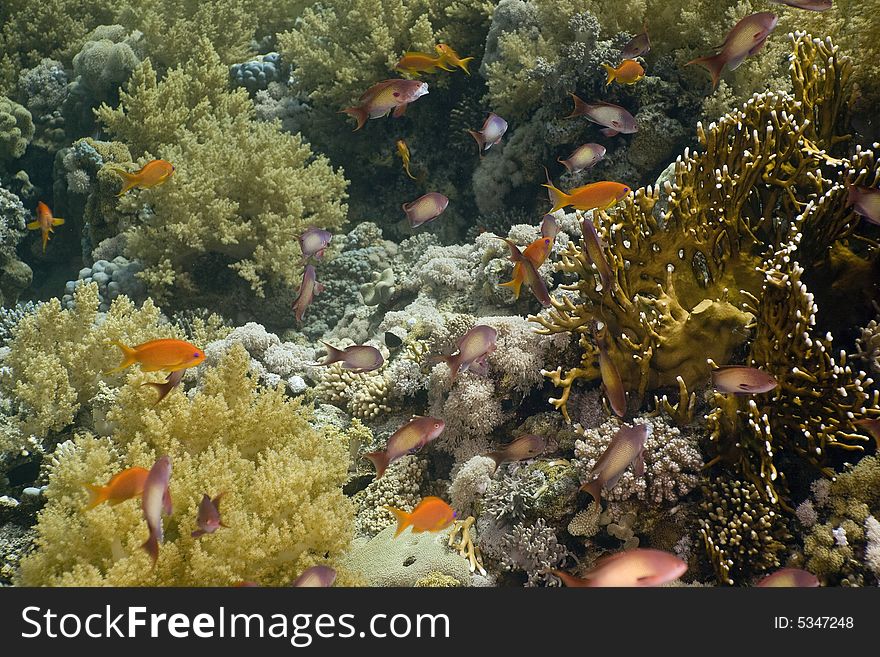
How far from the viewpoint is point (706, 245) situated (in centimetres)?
366

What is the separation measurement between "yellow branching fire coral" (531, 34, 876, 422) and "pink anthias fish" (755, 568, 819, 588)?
1.28 metres

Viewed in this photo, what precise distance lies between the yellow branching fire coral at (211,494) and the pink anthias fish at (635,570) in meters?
1.97

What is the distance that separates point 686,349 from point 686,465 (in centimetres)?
70

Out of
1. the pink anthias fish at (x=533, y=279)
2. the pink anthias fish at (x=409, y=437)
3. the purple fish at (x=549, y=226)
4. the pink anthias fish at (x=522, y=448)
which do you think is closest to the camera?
the pink anthias fish at (x=409, y=437)

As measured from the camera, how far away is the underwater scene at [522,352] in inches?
122

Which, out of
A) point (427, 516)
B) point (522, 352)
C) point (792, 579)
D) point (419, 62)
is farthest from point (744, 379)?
point (419, 62)

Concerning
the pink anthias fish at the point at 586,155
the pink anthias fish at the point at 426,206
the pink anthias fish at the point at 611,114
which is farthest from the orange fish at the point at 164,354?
the pink anthias fish at the point at 611,114

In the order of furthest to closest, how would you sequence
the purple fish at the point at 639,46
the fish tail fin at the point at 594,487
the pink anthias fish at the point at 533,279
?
the purple fish at the point at 639,46 < the pink anthias fish at the point at 533,279 < the fish tail fin at the point at 594,487

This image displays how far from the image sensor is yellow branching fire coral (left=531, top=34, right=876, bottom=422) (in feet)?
11.8

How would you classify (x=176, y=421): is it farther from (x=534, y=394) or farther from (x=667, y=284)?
(x=667, y=284)

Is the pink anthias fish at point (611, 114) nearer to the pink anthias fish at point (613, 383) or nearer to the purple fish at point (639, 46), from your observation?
the purple fish at point (639, 46)

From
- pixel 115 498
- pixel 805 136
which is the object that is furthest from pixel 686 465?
pixel 115 498

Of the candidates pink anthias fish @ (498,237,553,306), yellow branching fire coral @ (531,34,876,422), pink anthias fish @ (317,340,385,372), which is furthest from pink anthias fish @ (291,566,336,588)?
pink anthias fish @ (498,237,553,306)

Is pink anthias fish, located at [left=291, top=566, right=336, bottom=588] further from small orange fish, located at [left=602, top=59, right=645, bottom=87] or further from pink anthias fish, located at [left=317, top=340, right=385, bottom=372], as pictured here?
small orange fish, located at [left=602, top=59, right=645, bottom=87]
